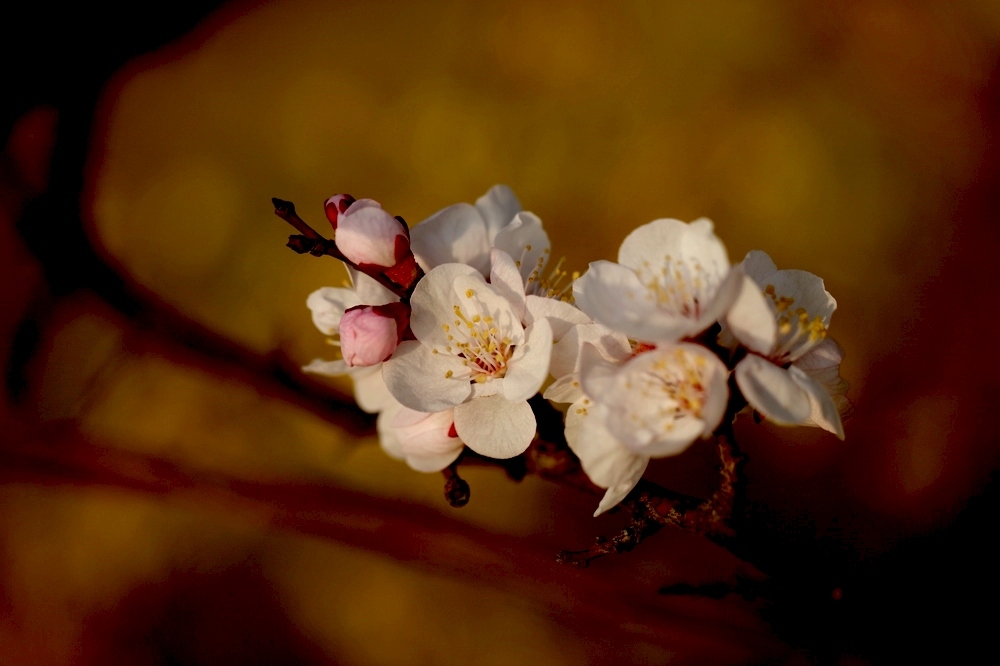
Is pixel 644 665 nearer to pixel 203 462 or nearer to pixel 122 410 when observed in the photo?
pixel 203 462

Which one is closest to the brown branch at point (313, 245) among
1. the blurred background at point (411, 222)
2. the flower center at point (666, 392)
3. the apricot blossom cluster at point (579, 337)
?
the apricot blossom cluster at point (579, 337)

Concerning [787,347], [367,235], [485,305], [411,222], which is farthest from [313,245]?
[411,222]

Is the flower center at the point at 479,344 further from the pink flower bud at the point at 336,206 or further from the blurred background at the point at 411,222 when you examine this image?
the blurred background at the point at 411,222

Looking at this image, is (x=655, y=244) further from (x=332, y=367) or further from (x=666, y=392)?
(x=332, y=367)

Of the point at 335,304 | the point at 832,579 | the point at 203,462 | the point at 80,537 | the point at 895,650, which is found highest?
the point at 335,304

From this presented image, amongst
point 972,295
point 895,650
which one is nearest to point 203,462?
point 895,650

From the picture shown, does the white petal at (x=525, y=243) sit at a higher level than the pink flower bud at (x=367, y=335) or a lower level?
higher
